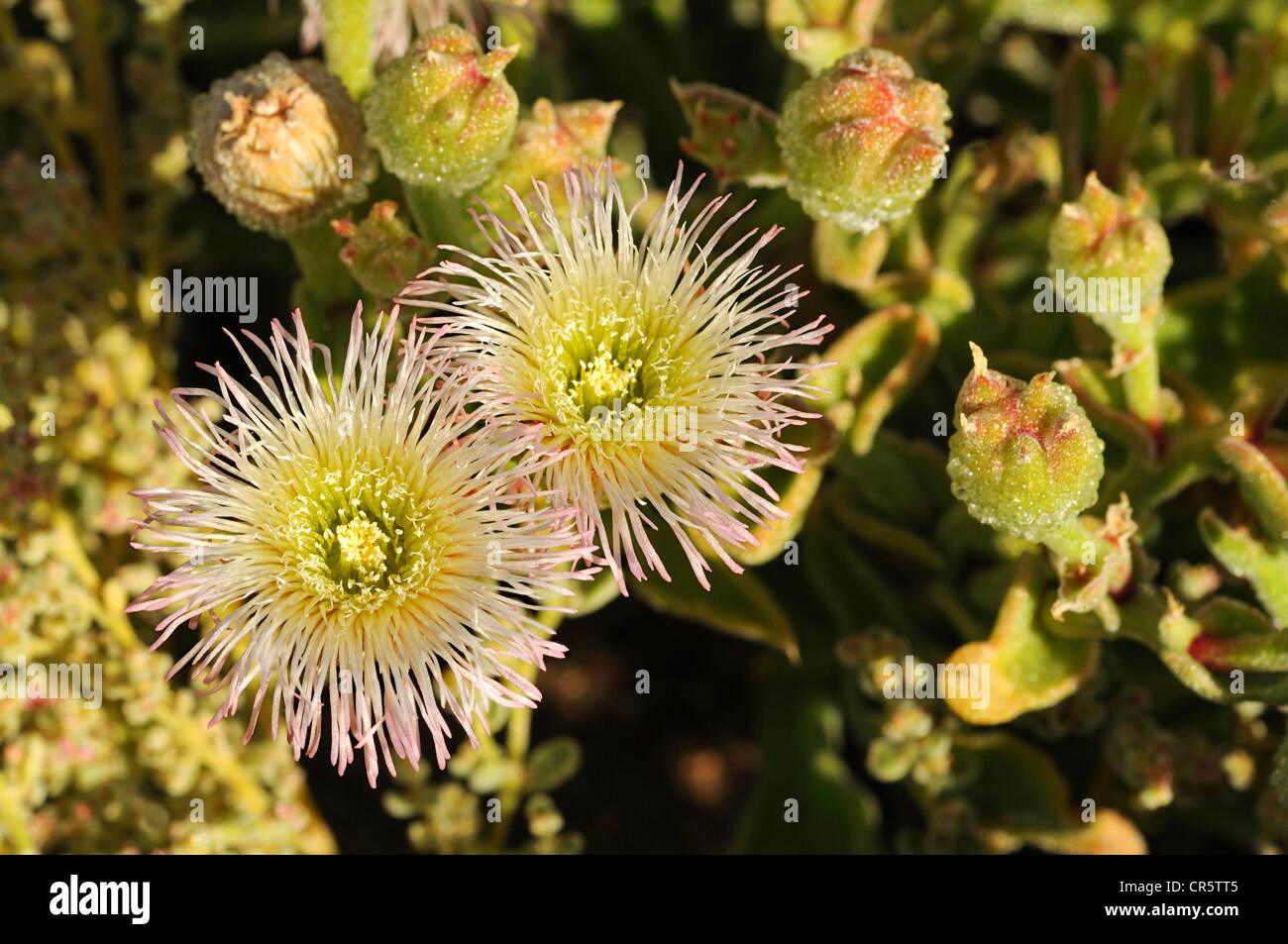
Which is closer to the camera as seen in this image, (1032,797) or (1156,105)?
(1032,797)

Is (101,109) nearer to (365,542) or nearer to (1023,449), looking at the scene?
(365,542)

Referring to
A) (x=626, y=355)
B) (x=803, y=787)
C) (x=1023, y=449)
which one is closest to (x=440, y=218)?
(x=626, y=355)

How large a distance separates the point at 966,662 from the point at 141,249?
1.24 meters

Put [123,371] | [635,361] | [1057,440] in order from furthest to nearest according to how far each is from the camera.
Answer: [123,371]
[635,361]
[1057,440]

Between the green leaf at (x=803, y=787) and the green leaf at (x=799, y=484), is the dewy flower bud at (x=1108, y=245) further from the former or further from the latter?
the green leaf at (x=803, y=787)

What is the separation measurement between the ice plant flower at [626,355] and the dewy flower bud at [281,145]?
6.1 inches

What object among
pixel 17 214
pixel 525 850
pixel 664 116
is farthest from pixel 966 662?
pixel 17 214

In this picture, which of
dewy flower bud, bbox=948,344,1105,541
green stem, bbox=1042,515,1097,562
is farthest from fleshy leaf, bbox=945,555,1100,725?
dewy flower bud, bbox=948,344,1105,541

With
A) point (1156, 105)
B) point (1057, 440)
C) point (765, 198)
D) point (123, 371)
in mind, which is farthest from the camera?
point (1156, 105)

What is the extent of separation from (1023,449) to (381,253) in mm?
644

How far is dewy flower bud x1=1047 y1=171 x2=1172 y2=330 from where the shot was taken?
1268mm

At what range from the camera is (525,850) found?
4.88 feet
